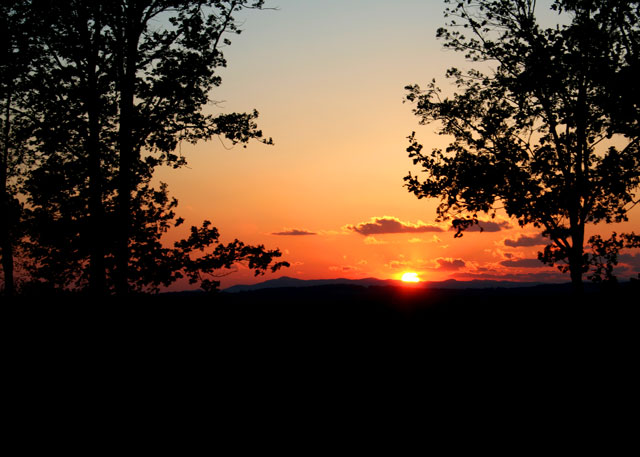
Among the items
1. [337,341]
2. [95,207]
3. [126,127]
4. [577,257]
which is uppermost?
[126,127]

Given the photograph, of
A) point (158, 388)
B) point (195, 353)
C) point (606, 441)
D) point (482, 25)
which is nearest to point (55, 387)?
point (158, 388)

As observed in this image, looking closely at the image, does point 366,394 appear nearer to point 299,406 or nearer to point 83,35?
point 299,406

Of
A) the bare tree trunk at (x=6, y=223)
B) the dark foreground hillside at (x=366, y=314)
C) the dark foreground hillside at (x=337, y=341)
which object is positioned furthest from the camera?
the bare tree trunk at (x=6, y=223)

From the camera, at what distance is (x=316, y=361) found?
1106cm

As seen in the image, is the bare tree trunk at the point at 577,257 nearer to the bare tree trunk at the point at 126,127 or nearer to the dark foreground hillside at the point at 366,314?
the dark foreground hillside at the point at 366,314

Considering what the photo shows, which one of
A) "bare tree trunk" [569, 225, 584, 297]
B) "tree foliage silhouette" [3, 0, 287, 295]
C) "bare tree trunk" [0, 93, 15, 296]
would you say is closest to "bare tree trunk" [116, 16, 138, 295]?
"tree foliage silhouette" [3, 0, 287, 295]

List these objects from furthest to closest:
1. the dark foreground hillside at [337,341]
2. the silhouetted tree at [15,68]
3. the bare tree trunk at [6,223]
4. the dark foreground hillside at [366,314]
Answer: the bare tree trunk at [6,223]
the silhouetted tree at [15,68]
the dark foreground hillside at [366,314]
the dark foreground hillside at [337,341]

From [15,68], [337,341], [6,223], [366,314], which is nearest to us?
[337,341]

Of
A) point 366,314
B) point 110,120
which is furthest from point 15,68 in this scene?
point 366,314

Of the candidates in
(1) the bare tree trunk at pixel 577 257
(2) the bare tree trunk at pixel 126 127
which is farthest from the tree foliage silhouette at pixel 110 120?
(1) the bare tree trunk at pixel 577 257

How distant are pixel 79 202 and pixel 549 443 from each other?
72.7 ft

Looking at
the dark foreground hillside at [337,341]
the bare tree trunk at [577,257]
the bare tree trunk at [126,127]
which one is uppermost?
the bare tree trunk at [126,127]

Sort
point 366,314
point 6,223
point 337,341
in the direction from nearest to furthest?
point 337,341
point 366,314
point 6,223

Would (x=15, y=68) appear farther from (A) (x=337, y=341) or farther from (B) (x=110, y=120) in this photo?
Result: (A) (x=337, y=341)
